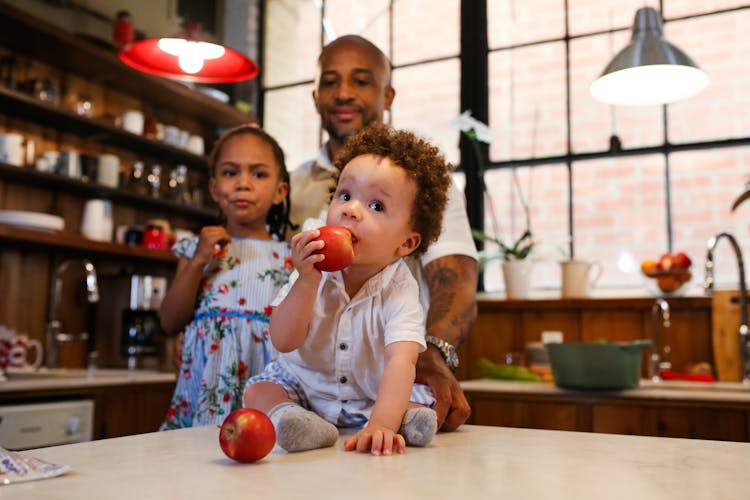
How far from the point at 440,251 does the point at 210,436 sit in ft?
2.28

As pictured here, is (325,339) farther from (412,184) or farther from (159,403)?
(159,403)

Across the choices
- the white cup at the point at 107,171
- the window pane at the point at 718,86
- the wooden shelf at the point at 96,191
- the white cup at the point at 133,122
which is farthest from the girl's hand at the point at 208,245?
the window pane at the point at 718,86

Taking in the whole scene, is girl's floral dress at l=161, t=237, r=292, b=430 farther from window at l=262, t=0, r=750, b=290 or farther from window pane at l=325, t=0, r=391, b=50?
window pane at l=325, t=0, r=391, b=50

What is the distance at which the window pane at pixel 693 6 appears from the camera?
3639 mm

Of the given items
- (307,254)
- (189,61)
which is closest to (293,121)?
(189,61)

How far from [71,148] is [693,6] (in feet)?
10.4

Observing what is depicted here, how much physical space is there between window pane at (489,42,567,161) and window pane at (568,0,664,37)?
0.15 metres

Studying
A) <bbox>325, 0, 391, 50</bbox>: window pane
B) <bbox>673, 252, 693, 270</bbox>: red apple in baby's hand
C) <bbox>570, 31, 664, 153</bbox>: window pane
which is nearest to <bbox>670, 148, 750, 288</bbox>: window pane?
<bbox>570, 31, 664, 153</bbox>: window pane

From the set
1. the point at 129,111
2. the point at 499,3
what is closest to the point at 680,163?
the point at 499,3

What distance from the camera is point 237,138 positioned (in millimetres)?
1755

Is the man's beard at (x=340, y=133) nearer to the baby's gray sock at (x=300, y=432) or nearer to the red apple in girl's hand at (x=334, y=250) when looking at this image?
the red apple in girl's hand at (x=334, y=250)

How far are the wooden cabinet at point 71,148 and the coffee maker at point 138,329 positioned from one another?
105 millimetres

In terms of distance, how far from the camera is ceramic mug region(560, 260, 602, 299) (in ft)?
11.4

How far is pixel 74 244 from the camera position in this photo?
323cm
